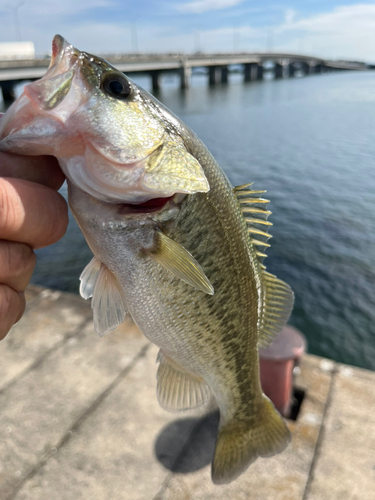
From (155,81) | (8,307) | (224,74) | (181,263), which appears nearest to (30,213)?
(8,307)

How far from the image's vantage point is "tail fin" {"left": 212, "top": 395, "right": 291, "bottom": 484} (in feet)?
7.89

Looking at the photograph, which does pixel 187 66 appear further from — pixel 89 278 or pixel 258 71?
pixel 89 278

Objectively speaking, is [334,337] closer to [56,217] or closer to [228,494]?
[228,494]

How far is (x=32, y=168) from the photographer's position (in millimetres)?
1473

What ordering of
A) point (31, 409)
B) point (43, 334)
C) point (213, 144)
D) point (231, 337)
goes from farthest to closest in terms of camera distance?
point (213, 144), point (43, 334), point (31, 409), point (231, 337)

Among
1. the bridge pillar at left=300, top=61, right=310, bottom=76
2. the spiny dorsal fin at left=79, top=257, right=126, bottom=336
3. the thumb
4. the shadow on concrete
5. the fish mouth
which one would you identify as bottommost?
the shadow on concrete

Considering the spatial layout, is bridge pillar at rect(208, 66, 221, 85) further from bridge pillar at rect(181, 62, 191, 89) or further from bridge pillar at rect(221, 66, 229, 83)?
bridge pillar at rect(181, 62, 191, 89)

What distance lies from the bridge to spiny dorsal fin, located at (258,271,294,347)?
37570 mm

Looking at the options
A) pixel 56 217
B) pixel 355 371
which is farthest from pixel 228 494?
pixel 56 217

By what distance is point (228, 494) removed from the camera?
3361 mm

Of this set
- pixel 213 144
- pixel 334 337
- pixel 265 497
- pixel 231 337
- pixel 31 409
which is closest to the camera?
pixel 231 337

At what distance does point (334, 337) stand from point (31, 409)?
6749 mm

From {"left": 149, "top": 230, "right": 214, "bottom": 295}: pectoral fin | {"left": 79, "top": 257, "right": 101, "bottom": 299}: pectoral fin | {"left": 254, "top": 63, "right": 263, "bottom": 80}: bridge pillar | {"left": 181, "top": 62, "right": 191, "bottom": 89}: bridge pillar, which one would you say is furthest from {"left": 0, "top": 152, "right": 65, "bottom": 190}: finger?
{"left": 254, "top": 63, "right": 263, "bottom": 80}: bridge pillar

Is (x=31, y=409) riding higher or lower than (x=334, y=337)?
higher
